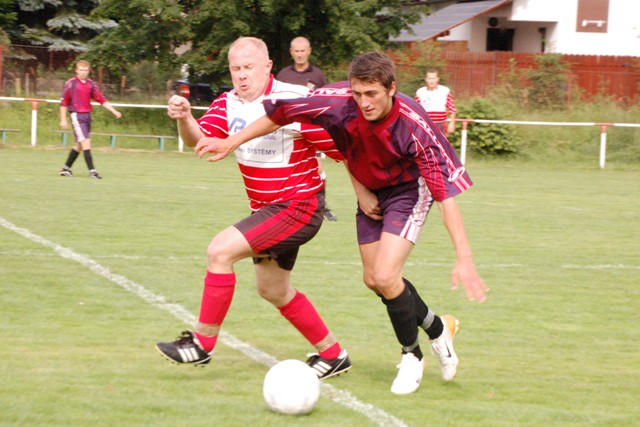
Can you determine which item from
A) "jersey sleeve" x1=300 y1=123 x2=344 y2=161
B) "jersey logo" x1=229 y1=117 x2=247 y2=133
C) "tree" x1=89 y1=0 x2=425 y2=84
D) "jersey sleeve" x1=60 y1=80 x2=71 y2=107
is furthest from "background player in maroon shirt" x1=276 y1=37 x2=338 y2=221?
"tree" x1=89 y1=0 x2=425 y2=84

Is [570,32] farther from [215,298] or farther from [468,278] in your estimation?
[468,278]

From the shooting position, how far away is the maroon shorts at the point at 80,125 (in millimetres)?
16812

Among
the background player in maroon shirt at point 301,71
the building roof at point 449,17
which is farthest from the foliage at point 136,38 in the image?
the background player in maroon shirt at point 301,71

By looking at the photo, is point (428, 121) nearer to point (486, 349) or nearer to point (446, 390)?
point (446, 390)

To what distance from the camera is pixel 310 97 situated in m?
5.23

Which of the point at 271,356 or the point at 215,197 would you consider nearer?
the point at 271,356

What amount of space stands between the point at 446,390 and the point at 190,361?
4.45 ft

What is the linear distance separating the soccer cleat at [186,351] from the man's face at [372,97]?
5.02 ft

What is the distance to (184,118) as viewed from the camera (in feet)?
17.9

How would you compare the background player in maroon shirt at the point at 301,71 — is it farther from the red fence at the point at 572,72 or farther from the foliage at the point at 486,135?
the red fence at the point at 572,72

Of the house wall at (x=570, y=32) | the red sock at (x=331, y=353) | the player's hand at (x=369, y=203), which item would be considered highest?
the house wall at (x=570, y=32)

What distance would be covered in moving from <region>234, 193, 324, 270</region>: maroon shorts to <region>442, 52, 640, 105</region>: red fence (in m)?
25.5

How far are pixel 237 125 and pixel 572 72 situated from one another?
2764cm

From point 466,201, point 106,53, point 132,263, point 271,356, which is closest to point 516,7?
point 106,53
